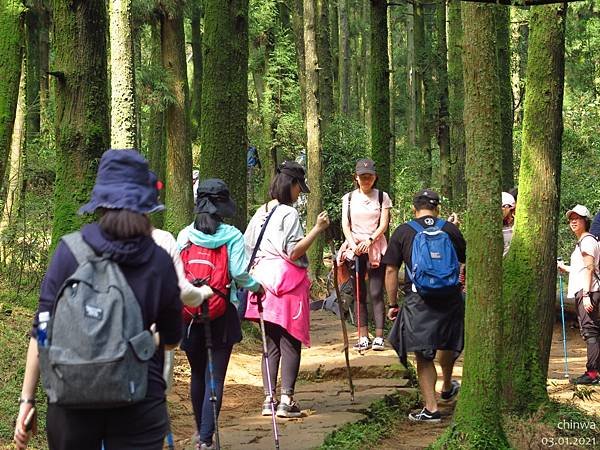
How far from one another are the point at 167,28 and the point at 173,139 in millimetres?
2185

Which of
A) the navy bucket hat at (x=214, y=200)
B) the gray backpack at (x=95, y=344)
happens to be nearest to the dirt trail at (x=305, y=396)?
the navy bucket hat at (x=214, y=200)

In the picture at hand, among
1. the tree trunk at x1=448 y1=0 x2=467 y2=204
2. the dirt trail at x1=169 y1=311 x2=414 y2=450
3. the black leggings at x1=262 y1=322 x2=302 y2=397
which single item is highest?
Answer: the tree trunk at x1=448 y1=0 x2=467 y2=204

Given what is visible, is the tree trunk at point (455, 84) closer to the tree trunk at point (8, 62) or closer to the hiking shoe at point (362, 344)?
the hiking shoe at point (362, 344)

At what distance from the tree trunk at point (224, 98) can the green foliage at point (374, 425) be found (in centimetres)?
357

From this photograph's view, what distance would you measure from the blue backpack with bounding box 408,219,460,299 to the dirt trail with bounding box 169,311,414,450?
4.22 feet

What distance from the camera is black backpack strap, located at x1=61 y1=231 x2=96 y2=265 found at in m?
3.72

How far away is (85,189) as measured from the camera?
7.59 m

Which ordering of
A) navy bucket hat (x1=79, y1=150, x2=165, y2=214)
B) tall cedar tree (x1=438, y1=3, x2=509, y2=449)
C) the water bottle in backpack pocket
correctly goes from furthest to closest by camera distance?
tall cedar tree (x1=438, y1=3, x2=509, y2=449) < the water bottle in backpack pocket < navy bucket hat (x1=79, y1=150, x2=165, y2=214)

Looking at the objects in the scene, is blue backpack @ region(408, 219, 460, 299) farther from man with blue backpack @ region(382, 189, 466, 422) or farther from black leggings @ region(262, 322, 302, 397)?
black leggings @ region(262, 322, 302, 397)

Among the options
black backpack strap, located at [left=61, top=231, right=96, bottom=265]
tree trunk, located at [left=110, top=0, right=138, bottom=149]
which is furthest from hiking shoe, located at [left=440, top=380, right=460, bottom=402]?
black backpack strap, located at [left=61, top=231, right=96, bottom=265]

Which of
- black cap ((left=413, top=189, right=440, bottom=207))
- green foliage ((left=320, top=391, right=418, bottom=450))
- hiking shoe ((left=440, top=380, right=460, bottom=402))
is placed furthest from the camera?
hiking shoe ((left=440, top=380, right=460, bottom=402))

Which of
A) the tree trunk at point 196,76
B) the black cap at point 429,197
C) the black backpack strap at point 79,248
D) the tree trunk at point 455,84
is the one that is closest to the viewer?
the black backpack strap at point 79,248

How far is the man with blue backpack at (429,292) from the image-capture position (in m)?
8.09

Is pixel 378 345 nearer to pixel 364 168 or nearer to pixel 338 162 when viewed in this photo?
pixel 364 168
